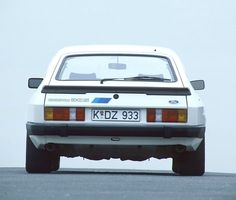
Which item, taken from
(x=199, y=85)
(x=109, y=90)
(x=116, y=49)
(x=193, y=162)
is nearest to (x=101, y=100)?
(x=109, y=90)

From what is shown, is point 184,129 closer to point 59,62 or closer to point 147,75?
point 147,75

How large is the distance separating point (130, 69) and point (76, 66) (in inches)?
22.3

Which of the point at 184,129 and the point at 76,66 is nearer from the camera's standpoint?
the point at 184,129

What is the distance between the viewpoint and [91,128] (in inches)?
402

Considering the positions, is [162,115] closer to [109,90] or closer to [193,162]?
[109,90]

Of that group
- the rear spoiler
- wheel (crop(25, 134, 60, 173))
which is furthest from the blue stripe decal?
wheel (crop(25, 134, 60, 173))

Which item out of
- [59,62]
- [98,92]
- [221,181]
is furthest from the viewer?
[59,62]

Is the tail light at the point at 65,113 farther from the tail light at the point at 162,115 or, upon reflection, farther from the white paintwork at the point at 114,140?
the tail light at the point at 162,115

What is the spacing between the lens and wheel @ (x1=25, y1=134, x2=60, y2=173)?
10.7 metres

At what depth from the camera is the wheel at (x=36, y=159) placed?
10.7 m

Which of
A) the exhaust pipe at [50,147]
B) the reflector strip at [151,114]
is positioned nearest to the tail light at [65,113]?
the exhaust pipe at [50,147]

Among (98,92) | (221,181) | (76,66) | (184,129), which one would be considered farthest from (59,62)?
(221,181)

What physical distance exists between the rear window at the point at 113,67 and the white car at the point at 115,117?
0.04 feet

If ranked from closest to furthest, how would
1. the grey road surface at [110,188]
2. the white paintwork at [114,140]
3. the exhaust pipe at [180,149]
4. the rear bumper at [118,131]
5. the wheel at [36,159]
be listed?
the grey road surface at [110,188]
the rear bumper at [118,131]
the white paintwork at [114,140]
the exhaust pipe at [180,149]
the wheel at [36,159]
